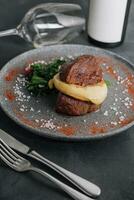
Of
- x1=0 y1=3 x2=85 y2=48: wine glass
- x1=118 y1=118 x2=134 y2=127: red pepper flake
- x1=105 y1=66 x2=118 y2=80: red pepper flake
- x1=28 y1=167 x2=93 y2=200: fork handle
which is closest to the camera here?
x1=28 y1=167 x2=93 y2=200: fork handle

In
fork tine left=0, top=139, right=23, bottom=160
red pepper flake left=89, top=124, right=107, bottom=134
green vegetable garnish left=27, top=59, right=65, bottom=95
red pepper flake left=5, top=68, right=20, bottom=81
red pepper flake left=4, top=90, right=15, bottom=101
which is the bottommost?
fork tine left=0, top=139, right=23, bottom=160

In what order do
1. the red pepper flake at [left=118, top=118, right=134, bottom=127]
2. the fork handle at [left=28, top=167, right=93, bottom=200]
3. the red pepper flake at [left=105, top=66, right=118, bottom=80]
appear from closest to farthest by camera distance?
the fork handle at [left=28, top=167, right=93, bottom=200]
the red pepper flake at [left=118, top=118, right=134, bottom=127]
the red pepper flake at [left=105, top=66, right=118, bottom=80]

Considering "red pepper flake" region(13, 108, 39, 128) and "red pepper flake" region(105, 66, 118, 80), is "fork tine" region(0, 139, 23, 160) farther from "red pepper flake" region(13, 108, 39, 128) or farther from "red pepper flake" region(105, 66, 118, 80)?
"red pepper flake" region(105, 66, 118, 80)

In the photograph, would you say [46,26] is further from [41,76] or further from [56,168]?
[56,168]

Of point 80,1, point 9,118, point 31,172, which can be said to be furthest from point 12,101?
point 80,1

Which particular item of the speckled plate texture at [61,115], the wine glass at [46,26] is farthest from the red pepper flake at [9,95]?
the wine glass at [46,26]

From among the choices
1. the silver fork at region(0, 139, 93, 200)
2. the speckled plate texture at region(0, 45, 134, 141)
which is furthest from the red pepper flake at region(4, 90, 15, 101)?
the silver fork at region(0, 139, 93, 200)

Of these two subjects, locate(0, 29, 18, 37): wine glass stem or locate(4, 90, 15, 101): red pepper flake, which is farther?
locate(0, 29, 18, 37): wine glass stem

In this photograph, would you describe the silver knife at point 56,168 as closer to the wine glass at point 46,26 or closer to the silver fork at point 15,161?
the silver fork at point 15,161
